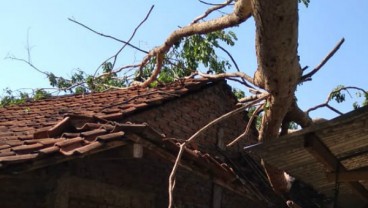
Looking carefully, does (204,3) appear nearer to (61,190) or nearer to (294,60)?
(294,60)

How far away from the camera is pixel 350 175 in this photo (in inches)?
186

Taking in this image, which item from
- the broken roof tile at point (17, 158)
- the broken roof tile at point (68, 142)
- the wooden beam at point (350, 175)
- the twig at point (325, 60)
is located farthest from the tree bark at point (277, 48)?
the broken roof tile at point (17, 158)

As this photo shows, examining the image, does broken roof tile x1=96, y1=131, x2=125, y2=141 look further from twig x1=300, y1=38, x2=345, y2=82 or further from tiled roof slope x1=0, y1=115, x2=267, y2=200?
twig x1=300, y1=38, x2=345, y2=82

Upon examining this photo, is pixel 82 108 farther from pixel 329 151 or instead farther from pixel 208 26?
pixel 329 151

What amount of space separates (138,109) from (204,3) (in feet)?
5.03

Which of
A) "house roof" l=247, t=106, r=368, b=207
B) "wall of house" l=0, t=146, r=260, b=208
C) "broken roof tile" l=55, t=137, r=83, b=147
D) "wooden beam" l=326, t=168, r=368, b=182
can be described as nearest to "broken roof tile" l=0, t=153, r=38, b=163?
"broken roof tile" l=55, t=137, r=83, b=147

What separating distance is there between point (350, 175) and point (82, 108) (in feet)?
12.5

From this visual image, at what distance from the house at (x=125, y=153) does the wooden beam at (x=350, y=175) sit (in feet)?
4.58

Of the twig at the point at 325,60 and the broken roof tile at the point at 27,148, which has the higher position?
the twig at the point at 325,60

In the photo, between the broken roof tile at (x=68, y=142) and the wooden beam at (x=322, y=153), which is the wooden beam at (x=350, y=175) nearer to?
the wooden beam at (x=322, y=153)

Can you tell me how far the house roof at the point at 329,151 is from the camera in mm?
4211

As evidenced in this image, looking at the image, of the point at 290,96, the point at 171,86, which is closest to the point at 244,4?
the point at 290,96

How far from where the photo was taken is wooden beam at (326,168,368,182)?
4621mm

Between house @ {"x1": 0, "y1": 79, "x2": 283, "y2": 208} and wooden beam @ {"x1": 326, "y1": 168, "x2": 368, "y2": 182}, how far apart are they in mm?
1397
